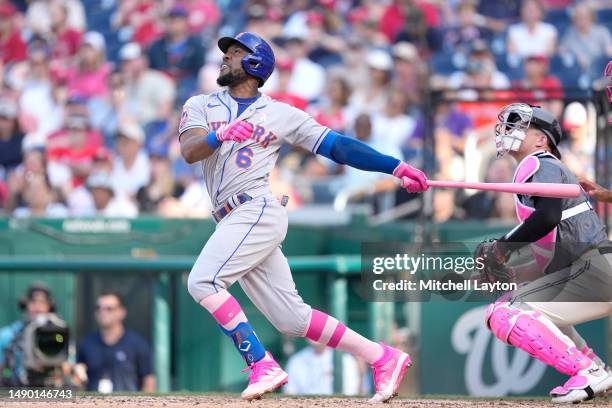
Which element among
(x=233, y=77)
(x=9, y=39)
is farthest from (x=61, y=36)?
(x=233, y=77)

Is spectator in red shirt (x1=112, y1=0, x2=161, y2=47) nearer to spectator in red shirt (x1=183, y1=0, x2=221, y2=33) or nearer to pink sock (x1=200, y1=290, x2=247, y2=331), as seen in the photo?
spectator in red shirt (x1=183, y1=0, x2=221, y2=33)

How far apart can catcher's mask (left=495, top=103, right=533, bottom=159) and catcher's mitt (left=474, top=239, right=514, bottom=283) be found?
0.48 metres

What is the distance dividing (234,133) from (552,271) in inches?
70.0

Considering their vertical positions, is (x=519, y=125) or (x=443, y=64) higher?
(x=443, y=64)

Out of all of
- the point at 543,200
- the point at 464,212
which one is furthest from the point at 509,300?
the point at 464,212

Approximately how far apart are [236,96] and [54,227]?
15.1ft

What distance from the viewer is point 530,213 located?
599 centimetres

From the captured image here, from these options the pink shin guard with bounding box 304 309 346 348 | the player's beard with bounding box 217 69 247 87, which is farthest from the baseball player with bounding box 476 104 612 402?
the player's beard with bounding box 217 69 247 87

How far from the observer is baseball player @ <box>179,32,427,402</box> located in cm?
582

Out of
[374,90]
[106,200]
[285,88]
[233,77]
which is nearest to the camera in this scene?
[233,77]

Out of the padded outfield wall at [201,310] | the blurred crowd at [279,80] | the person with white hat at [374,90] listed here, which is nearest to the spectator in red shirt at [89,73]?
the blurred crowd at [279,80]

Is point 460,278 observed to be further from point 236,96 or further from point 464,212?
point 464,212

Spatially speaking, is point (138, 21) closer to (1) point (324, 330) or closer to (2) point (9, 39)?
(2) point (9, 39)

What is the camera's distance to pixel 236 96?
20.0 ft
